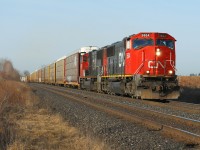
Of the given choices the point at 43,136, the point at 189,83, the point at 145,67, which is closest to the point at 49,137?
the point at 43,136

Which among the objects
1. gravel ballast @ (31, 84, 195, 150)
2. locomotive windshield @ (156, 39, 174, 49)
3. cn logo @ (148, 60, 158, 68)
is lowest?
gravel ballast @ (31, 84, 195, 150)

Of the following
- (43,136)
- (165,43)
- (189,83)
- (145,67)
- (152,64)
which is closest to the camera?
(43,136)

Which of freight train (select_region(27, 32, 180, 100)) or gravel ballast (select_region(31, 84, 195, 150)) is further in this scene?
freight train (select_region(27, 32, 180, 100))

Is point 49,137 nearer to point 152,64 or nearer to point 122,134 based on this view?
point 122,134

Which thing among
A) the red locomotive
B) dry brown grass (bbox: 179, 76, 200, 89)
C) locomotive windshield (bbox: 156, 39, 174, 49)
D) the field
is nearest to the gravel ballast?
the field

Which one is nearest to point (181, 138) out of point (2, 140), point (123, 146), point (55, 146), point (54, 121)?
point (123, 146)

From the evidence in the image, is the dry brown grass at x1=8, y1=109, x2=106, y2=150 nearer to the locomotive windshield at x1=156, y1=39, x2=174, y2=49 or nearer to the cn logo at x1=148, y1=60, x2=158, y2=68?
the cn logo at x1=148, y1=60, x2=158, y2=68

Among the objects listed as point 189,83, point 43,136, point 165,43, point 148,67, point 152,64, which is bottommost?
point 43,136

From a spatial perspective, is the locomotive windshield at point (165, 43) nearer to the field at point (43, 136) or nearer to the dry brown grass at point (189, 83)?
the field at point (43, 136)

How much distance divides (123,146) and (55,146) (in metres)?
1.46

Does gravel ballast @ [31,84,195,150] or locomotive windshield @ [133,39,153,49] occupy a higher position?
locomotive windshield @ [133,39,153,49]

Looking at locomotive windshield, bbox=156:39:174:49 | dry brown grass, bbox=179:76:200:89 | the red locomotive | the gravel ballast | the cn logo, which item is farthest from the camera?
dry brown grass, bbox=179:76:200:89

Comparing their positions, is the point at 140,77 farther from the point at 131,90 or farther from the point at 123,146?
the point at 123,146

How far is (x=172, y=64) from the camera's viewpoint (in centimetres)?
1952
